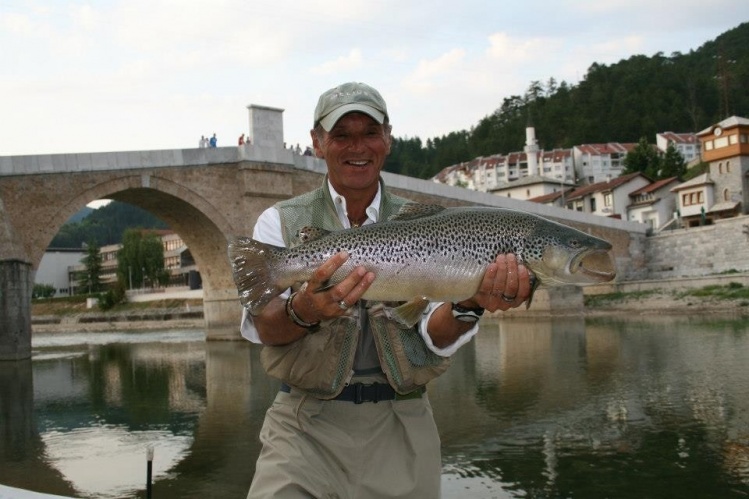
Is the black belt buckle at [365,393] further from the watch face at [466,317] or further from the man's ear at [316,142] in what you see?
the man's ear at [316,142]

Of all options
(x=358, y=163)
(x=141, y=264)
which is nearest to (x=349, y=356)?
(x=358, y=163)

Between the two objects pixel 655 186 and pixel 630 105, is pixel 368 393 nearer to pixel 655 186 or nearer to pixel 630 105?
pixel 655 186

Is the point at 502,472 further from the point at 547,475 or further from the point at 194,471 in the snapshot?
the point at 194,471

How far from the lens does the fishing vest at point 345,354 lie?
8.58ft

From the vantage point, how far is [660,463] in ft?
23.9

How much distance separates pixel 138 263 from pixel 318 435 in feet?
225

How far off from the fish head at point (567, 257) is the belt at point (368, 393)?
2.25ft

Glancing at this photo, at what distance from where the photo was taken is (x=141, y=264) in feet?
221

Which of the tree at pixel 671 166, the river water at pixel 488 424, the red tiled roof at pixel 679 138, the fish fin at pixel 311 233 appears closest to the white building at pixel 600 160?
the red tiled roof at pixel 679 138

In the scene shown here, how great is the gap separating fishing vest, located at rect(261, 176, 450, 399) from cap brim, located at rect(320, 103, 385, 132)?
0.38 m

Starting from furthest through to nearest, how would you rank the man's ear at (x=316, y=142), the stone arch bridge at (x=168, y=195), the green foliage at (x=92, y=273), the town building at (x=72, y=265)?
the town building at (x=72, y=265), the green foliage at (x=92, y=273), the stone arch bridge at (x=168, y=195), the man's ear at (x=316, y=142)

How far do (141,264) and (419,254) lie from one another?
68.4 m

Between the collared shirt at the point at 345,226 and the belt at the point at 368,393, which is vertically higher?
the collared shirt at the point at 345,226

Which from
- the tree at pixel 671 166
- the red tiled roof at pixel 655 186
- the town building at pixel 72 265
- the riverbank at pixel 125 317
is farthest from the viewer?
the town building at pixel 72 265
